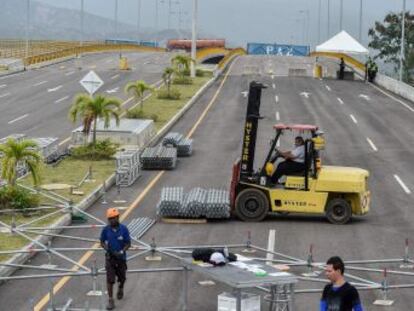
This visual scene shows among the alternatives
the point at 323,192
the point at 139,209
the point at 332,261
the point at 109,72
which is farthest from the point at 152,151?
the point at 109,72

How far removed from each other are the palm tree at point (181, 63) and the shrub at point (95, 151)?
32218 millimetres

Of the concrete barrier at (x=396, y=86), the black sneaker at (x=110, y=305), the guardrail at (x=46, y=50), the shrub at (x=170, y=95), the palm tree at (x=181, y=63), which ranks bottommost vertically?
the black sneaker at (x=110, y=305)

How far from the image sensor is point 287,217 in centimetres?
2419

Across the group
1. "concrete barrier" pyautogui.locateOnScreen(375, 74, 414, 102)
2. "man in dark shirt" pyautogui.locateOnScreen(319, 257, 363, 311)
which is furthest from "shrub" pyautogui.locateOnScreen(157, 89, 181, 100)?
"man in dark shirt" pyautogui.locateOnScreen(319, 257, 363, 311)

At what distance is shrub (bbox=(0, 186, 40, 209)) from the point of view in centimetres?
2341

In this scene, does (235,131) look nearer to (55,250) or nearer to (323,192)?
(323,192)

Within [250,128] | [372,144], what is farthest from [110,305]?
[372,144]

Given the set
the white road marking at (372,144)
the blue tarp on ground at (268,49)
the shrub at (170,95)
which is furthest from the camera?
the blue tarp on ground at (268,49)

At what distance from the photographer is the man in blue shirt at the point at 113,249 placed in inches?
607

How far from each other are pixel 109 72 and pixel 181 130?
108 ft

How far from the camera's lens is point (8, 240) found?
20172mm

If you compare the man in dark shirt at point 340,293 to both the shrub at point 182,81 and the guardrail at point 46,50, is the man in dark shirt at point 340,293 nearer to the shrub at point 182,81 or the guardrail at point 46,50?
the shrub at point 182,81

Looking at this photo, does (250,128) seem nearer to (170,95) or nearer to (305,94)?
(170,95)

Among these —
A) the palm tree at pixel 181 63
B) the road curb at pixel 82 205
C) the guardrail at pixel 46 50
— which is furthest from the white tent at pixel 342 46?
the road curb at pixel 82 205
